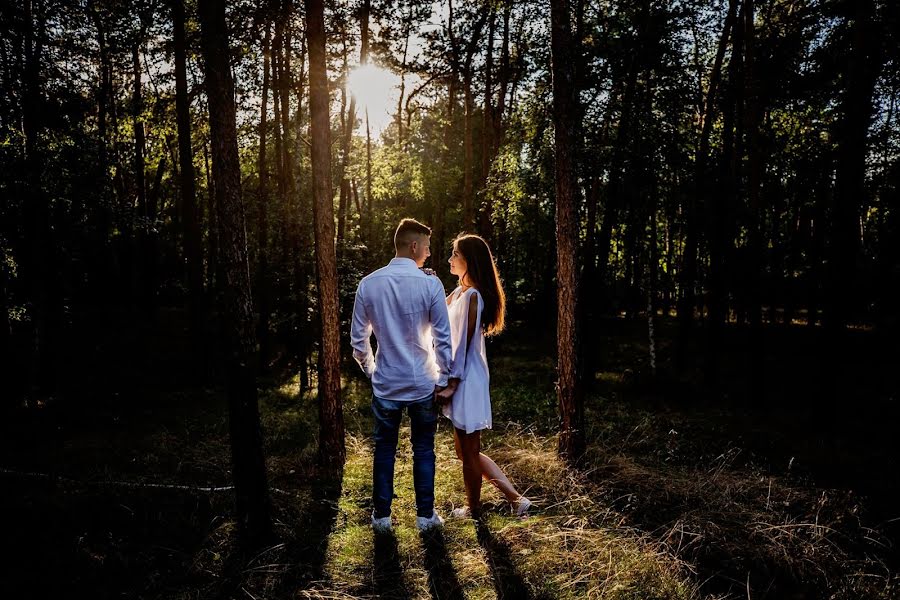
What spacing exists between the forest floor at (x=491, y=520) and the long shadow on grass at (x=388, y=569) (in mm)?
16

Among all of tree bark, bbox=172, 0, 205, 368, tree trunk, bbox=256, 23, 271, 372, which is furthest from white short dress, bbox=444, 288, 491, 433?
tree bark, bbox=172, 0, 205, 368

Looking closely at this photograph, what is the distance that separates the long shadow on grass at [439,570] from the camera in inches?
145

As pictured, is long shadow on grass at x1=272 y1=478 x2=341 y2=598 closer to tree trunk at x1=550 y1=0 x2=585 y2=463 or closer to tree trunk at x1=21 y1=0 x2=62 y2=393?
tree trunk at x1=550 y1=0 x2=585 y2=463

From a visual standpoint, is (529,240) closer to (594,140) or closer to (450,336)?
(594,140)

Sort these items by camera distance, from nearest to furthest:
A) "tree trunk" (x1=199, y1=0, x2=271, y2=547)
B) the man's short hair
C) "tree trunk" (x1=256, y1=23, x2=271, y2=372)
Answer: "tree trunk" (x1=199, y1=0, x2=271, y2=547) → the man's short hair → "tree trunk" (x1=256, y1=23, x2=271, y2=372)

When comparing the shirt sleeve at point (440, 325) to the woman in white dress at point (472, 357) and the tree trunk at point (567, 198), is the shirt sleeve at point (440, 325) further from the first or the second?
the tree trunk at point (567, 198)

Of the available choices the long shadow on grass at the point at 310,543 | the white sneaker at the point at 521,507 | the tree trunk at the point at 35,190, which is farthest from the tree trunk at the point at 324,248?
the tree trunk at the point at 35,190

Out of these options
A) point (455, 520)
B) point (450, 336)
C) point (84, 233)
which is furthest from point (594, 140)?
point (84, 233)

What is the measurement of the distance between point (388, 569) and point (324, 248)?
4144 mm

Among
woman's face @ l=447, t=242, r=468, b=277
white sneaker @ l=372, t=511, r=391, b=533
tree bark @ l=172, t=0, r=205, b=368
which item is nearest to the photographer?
white sneaker @ l=372, t=511, r=391, b=533

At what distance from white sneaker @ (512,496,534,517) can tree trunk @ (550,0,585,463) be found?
1640 millimetres

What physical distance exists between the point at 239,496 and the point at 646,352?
17289mm

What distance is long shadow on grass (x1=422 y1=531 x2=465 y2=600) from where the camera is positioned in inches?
145

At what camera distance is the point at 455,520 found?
4.84 meters
